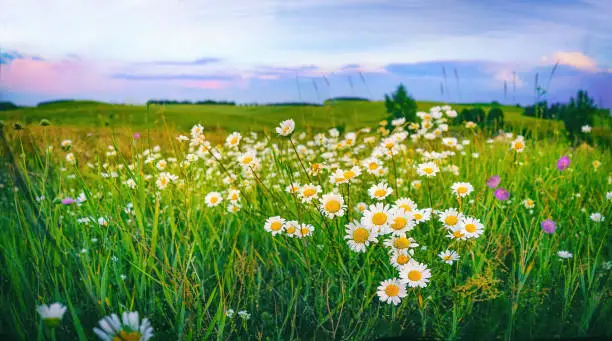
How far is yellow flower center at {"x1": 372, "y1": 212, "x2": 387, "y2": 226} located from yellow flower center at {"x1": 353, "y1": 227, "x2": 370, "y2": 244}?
0.04 meters

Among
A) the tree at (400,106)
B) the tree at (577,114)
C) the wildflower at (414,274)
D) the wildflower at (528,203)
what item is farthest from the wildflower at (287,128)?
the tree at (577,114)

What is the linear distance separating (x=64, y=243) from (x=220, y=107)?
226 centimetres

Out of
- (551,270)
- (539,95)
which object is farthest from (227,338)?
(539,95)

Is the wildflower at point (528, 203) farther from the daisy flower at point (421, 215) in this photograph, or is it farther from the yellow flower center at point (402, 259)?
the yellow flower center at point (402, 259)

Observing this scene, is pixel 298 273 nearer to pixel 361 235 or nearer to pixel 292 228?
pixel 292 228

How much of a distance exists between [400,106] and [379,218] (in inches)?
75.9

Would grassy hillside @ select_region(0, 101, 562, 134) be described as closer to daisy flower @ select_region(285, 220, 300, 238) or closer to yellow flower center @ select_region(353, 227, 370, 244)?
daisy flower @ select_region(285, 220, 300, 238)

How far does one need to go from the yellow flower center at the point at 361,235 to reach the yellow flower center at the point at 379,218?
37mm

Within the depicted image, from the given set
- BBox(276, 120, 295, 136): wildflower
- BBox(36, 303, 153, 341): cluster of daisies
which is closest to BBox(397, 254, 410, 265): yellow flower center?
BBox(276, 120, 295, 136): wildflower

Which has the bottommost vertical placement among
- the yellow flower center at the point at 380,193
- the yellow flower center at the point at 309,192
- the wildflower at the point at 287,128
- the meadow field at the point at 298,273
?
the meadow field at the point at 298,273

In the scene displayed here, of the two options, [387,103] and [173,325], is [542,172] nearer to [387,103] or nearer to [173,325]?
[387,103]

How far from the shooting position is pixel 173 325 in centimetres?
128

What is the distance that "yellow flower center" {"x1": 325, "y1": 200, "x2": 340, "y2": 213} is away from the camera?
1.32 metres

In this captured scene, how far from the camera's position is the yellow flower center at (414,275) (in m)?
1.19
